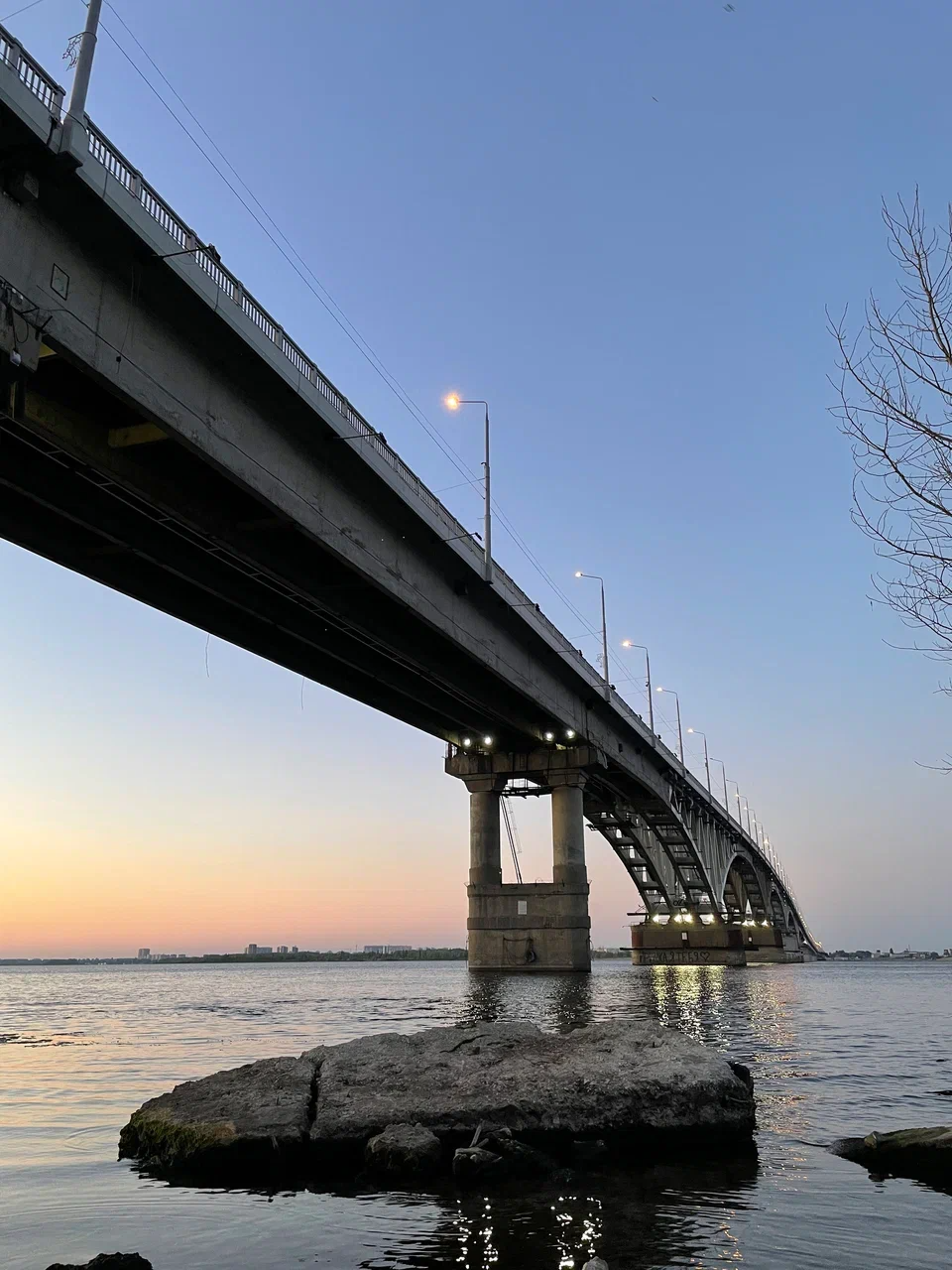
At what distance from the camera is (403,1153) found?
8391mm

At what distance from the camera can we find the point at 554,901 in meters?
60.9

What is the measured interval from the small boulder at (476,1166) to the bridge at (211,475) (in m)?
14.8

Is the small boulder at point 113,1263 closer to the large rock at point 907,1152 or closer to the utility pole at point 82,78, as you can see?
the large rock at point 907,1152

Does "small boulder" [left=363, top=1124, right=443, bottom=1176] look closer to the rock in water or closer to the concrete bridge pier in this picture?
the rock in water

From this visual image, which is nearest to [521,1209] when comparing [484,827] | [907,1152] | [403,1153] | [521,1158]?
[521,1158]

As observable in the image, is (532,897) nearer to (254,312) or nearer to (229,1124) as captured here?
(254,312)

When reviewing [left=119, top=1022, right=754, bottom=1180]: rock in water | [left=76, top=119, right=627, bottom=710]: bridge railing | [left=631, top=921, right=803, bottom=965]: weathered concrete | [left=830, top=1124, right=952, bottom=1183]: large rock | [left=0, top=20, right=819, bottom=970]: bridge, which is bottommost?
[left=631, top=921, right=803, bottom=965]: weathered concrete

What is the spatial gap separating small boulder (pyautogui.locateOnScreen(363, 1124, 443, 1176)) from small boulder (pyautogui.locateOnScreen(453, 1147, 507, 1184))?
0.31 metres

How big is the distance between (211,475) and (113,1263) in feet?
75.0

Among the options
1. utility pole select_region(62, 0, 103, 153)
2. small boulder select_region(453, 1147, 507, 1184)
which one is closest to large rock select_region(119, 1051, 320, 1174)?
small boulder select_region(453, 1147, 507, 1184)

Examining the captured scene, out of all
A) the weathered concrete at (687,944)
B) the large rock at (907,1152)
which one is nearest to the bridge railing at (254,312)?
the large rock at (907,1152)

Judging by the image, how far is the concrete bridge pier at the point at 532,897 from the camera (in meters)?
60.5

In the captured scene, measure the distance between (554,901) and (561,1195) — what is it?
180 ft

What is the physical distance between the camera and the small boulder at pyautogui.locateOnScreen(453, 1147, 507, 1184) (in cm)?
812
